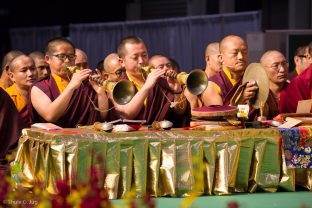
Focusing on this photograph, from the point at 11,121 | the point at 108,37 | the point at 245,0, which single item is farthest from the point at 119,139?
the point at 245,0

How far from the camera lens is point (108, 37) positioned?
566 inches

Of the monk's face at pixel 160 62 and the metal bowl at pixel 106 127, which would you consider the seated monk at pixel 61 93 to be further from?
the monk's face at pixel 160 62

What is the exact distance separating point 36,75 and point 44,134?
2544mm

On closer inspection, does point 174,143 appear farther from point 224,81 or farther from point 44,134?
point 224,81

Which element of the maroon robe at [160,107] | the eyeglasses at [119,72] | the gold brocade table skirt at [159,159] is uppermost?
the eyeglasses at [119,72]

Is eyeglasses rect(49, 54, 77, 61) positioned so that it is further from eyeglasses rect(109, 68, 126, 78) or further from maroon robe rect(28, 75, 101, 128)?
eyeglasses rect(109, 68, 126, 78)

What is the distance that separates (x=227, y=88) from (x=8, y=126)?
195 cm

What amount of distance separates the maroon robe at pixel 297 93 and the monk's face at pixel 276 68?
16.8 inches

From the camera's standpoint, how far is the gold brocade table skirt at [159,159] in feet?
21.2

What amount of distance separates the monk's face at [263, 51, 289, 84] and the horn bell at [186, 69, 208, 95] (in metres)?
1.80

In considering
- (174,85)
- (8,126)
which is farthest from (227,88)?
(8,126)

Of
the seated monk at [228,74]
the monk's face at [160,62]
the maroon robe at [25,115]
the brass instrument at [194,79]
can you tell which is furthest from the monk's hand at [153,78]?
the monk's face at [160,62]

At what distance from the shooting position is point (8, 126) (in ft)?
23.2

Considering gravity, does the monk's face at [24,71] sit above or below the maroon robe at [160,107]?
above
